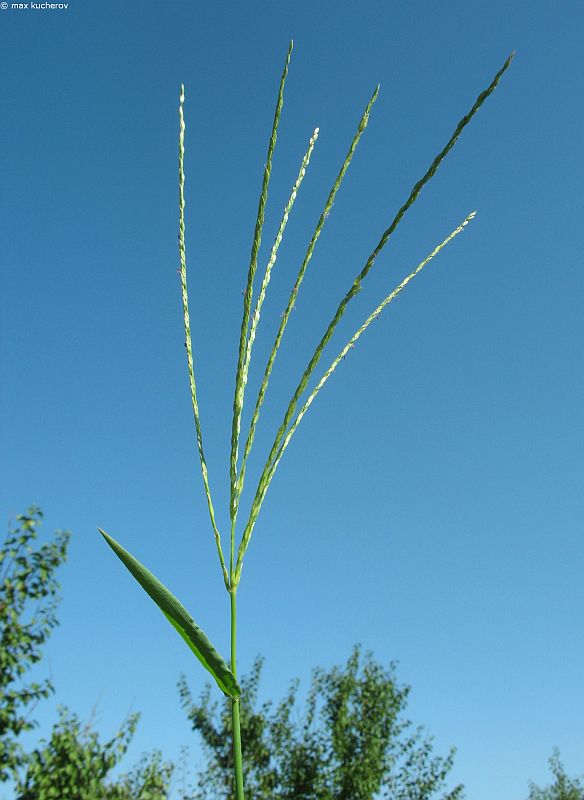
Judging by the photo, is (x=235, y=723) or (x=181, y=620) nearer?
(x=235, y=723)

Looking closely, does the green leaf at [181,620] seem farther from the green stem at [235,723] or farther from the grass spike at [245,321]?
the grass spike at [245,321]

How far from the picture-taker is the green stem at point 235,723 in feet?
2.52

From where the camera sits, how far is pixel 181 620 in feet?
3.26

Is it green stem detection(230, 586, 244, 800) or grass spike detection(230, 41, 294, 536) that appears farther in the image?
grass spike detection(230, 41, 294, 536)

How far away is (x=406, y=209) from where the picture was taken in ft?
2.90

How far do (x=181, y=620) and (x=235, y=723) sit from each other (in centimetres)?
22

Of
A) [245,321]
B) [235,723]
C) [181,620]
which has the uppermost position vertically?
[245,321]

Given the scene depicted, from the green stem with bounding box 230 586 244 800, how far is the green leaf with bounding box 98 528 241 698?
0.05 metres

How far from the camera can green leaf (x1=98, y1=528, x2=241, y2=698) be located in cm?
94

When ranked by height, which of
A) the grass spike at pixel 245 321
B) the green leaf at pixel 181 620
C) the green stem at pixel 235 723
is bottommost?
the green stem at pixel 235 723

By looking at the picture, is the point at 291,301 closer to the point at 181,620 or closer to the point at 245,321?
the point at 245,321

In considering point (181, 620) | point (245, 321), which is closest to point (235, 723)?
point (181, 620)

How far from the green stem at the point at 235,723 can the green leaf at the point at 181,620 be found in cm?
5

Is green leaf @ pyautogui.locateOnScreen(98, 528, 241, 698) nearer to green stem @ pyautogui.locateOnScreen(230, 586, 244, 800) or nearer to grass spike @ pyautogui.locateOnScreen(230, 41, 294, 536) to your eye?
green stem @ pyautogui.locateOnScreen(230, 586, 244, 800)
